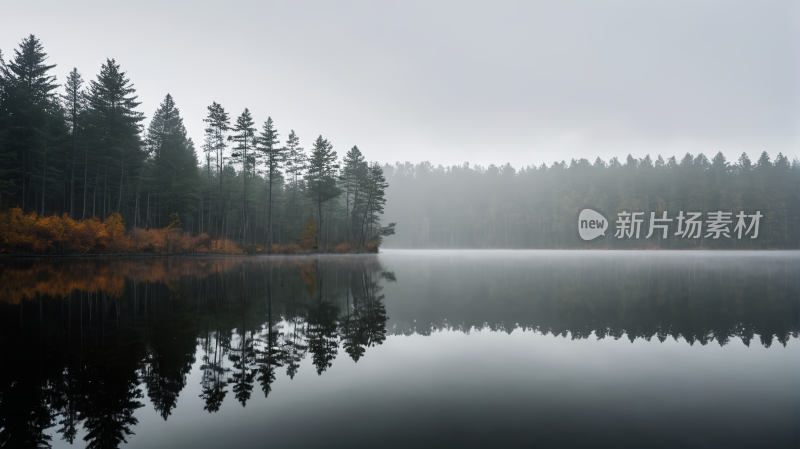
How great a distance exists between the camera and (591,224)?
93062 millimetres

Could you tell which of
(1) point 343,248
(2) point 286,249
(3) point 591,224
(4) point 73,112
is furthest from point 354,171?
(3) point 591,224

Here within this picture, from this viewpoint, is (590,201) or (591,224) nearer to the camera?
Result: (591,224)

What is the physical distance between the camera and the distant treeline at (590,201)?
279 ft

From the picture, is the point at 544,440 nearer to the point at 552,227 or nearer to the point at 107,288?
the point at 107,288

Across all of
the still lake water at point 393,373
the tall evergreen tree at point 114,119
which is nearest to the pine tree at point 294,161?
the tall evergreen tree at point 114,119

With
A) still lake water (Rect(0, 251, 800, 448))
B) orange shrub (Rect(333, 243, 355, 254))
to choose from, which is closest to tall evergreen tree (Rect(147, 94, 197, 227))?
orange shrub (Rect(333, 243, 355, 254))

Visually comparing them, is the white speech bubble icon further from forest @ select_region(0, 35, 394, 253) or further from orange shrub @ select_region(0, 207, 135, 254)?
orange shrub @ select_region(0, 207, 135, 254)

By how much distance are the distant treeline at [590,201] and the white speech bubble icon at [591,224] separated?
228cm

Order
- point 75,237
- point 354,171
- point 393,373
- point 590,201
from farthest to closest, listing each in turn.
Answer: point 590,201 < point 354,171 < point 75,237 < point 393,373

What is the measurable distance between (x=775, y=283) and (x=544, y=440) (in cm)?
2544

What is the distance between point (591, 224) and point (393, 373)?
98643mm

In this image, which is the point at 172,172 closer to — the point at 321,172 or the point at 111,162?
the point at 111,162

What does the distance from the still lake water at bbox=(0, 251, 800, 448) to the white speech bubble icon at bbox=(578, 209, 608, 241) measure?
278 feet

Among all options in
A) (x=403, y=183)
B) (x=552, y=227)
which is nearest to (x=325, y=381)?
(x=552, y=227)
